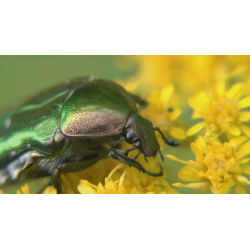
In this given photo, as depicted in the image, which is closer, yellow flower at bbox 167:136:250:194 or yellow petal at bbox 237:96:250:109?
yellow flower at bbox 167:136:250:194

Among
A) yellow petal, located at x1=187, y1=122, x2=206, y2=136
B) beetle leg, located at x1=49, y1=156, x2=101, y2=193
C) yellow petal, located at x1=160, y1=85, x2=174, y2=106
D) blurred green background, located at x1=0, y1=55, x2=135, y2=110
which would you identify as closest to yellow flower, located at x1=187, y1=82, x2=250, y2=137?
yellow petal, located at x1=187, y1=122, x2=206, y2=136

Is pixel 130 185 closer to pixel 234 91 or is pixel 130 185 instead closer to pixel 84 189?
pixel 84 189

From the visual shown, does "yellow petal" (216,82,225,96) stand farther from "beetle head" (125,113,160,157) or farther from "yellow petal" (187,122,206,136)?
"beetle head" (125,113,160,157)

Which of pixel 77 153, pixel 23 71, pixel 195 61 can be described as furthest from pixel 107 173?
pixel 23 71

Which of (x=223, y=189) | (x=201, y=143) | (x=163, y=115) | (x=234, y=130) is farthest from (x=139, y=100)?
(x=223, y=189)

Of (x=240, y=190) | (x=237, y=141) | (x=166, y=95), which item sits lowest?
(x=240, y=190)

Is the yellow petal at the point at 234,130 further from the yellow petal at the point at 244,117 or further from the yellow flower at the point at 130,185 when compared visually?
the yellow flower at the point at 130,185

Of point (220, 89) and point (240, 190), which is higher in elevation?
point (220, 89)
